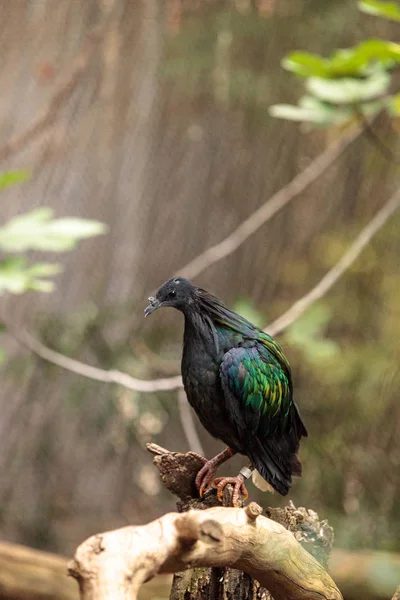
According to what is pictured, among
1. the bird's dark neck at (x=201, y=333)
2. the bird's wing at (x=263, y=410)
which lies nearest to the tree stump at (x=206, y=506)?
the bird's wing at (x=263, y=410)

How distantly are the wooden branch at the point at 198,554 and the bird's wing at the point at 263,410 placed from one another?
390mm

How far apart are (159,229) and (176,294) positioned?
120 inches

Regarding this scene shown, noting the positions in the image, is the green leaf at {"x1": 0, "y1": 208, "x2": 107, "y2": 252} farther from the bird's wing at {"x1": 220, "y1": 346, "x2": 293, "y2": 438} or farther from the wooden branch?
the wooden branch

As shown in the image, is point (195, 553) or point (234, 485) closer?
point (195, 553)

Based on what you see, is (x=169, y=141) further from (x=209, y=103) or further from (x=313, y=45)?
(x=313, y=45)

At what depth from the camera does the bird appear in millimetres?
1846

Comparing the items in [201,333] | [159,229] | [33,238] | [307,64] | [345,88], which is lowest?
[201,333]

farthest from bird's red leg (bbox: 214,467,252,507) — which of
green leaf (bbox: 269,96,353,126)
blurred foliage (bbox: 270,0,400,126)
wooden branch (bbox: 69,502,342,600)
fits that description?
green leaf (bbox: 269,96,353,126)

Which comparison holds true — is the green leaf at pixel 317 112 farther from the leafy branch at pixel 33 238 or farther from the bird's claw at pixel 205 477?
the bird's claw at pixel 205 477

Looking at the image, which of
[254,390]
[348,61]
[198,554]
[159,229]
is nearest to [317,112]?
[348,61]

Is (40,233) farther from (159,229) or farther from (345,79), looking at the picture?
(159,229)

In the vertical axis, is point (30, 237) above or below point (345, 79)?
below

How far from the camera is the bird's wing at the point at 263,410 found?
6.03 ft

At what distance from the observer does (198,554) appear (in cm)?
122
